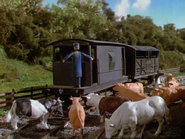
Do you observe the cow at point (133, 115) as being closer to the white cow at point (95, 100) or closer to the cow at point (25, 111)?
the white cow at point (95, 100)

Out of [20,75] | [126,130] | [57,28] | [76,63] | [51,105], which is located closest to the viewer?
[126,130]

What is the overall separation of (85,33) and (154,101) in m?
17.6

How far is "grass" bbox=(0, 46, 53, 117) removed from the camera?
1322cm

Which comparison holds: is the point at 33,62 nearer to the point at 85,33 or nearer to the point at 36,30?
the point at 36,30

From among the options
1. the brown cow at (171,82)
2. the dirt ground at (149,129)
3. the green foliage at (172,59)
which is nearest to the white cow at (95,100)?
the dirt ground at (149,129)

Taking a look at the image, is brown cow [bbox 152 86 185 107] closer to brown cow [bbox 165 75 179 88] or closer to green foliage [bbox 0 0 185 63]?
brown cow [bbox 165 75 179 88]

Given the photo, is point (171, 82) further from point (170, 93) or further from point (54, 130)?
point (54, 130)

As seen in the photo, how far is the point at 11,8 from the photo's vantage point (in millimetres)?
16594

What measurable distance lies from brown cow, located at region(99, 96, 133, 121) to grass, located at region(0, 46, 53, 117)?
7.70m

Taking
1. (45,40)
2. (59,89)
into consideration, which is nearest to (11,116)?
(59,89)

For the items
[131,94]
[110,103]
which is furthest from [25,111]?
[131,94]

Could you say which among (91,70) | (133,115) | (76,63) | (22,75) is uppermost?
(76,63)

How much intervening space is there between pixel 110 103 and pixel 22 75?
10.5 meters

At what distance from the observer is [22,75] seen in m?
15.2
